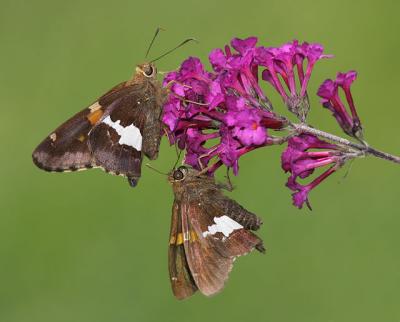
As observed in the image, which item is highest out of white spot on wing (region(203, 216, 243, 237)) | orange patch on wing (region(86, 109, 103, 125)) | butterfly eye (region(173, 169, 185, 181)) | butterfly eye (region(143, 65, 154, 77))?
butterfly eye (region(143, 65, 154, 77))

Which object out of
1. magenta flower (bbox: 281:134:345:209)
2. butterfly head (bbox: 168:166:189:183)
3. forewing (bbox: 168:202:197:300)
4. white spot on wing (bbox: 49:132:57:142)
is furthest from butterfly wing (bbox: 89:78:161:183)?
magenta flower (bbox: 281:134:345:209)

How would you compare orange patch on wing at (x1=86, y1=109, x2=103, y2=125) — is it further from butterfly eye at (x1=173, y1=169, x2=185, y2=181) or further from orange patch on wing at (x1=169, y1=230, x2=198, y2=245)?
orange patch on wing at (x1=169, y1=230, x2=198, y2=245)

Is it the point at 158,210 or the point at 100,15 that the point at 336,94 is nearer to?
the point at 158,210

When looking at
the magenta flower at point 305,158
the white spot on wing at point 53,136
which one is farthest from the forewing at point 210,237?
the white spot on wing at point 53,136

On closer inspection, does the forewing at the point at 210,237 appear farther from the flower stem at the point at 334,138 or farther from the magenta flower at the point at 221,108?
the flower stem at the point at 334,138

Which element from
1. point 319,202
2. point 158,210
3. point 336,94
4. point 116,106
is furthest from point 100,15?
point 336,94

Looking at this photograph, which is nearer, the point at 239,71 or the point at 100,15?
the point at 239,71

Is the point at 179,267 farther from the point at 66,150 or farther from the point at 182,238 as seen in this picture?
the point at 66,150
